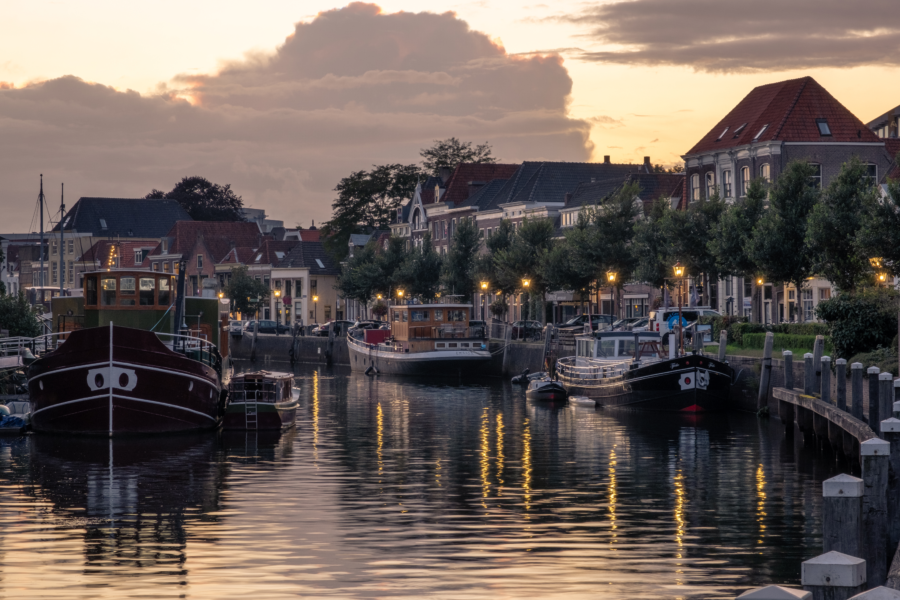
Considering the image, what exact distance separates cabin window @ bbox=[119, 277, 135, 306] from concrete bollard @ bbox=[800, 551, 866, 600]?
31.1m

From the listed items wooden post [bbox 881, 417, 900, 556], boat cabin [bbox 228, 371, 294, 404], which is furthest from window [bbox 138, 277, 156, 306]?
wooden post [bbox 881, 417, 900, 556]

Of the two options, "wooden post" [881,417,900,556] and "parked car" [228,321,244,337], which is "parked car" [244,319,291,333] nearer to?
"parked car" [228,321,244,337]

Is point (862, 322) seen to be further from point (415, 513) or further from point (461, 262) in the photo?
point (461, 262)

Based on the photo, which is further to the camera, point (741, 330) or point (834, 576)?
point (741, 330)

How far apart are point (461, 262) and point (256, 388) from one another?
5494 centimetres

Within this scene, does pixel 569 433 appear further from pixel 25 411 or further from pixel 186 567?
pixel 186 567

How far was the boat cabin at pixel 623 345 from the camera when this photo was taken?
48281 millimetres

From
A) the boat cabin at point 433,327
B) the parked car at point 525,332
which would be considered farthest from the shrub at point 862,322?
the parked car at point 525,332

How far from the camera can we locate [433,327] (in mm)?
69250

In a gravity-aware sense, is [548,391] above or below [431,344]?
below

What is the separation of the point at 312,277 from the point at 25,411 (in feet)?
313

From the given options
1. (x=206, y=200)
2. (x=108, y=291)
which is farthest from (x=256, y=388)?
(x=206, y=200)

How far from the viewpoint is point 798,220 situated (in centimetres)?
5403

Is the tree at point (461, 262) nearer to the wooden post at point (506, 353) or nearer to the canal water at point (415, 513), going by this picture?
the wooden post at point (506, 353)
